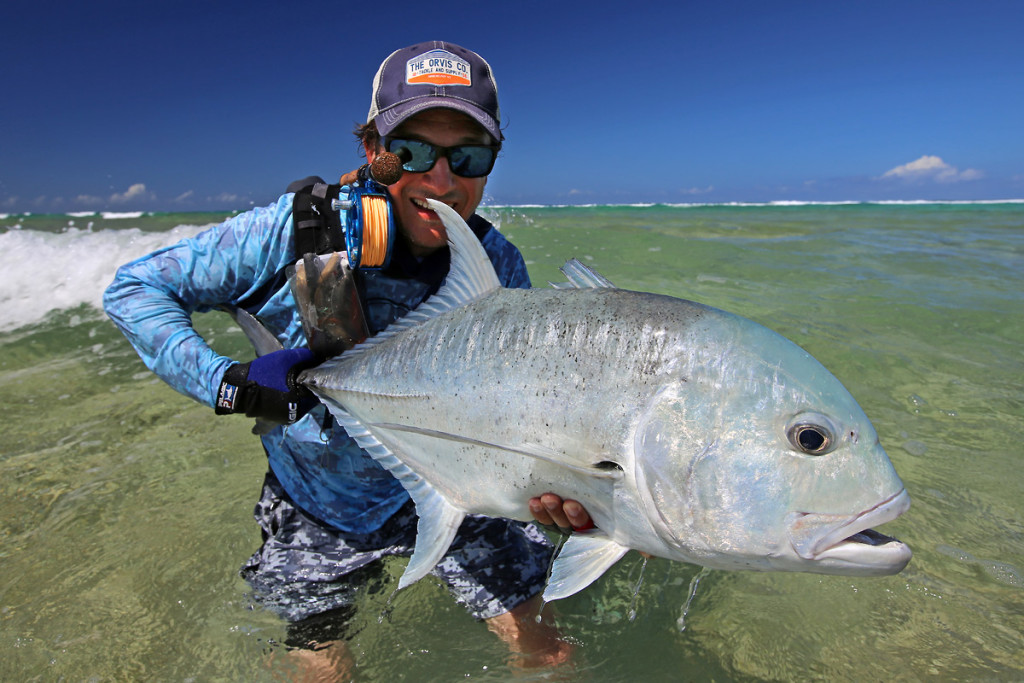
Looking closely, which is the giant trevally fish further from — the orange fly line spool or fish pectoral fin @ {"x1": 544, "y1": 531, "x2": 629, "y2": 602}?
the orange fly line spool

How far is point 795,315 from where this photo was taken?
582 centimetres

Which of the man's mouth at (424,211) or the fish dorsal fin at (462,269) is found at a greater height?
the man's mouth at (424,211)

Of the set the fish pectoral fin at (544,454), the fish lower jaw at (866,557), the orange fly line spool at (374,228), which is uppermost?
the orange fly line spool at (374,228)

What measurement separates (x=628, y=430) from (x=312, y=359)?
3.50 ft

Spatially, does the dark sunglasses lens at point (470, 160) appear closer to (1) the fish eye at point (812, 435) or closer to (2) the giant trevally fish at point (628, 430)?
(2) the giant trevally fish at point (628, 430)

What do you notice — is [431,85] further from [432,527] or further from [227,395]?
[432,527]

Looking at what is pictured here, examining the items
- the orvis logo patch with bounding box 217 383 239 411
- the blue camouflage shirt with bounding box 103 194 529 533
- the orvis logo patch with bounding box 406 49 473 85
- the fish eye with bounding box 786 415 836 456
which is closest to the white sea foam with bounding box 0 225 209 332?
the blue camouflage shirt with bounding box 103 194 529 533

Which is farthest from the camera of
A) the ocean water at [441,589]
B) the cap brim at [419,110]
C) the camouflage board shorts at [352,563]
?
the camouflage board shorts at [352,563]

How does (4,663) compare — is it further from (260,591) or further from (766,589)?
(766,589)

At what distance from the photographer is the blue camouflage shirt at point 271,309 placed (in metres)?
1.67

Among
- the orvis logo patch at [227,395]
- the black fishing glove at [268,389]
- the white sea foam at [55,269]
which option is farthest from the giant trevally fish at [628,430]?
the white sea foam at [55,269]

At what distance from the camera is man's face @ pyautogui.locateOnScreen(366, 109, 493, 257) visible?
6.24ft

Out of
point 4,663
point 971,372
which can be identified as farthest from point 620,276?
point 4,663

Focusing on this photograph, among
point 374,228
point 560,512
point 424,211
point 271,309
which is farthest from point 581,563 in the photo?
point 271,309
